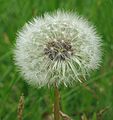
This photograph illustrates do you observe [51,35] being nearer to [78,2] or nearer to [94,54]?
[94,54]

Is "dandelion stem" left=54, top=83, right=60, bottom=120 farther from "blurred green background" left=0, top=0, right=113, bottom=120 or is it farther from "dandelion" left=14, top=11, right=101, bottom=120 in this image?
"blurred green background" left=0, top=0, right=113, bottom=120

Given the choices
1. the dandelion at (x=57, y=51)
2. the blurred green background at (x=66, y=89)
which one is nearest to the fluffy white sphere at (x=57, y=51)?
the dandelion at (x=57, y=51)

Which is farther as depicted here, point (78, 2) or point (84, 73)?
point (78, 2)

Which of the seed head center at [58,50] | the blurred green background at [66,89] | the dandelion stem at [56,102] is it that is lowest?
the dandelion stem at [56,102]

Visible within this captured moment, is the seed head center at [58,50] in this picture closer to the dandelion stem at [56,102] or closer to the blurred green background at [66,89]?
the dandelion stem at [56,102]

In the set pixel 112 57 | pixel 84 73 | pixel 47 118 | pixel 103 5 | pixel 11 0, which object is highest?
pixel 11 0

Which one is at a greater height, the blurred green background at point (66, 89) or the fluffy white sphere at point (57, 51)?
the blurred green background at point (66, 89)

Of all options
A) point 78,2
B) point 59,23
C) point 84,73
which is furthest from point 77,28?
point 78,2

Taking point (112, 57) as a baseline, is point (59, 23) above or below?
below

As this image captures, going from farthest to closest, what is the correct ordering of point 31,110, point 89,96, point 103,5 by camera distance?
point 103,5, point 89,96, point 31,110

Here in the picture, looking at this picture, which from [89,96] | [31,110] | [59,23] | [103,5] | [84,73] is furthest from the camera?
[103,5]
